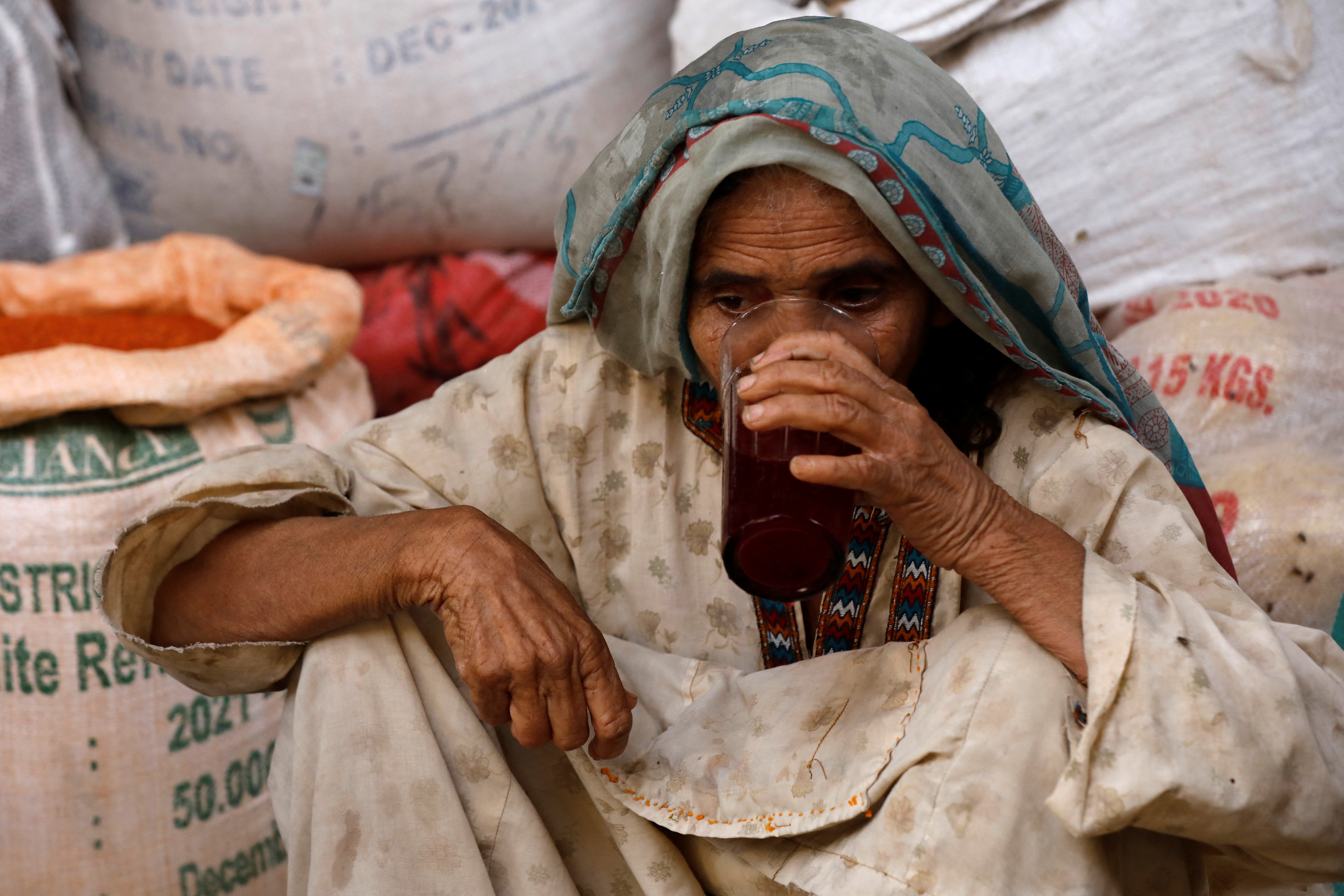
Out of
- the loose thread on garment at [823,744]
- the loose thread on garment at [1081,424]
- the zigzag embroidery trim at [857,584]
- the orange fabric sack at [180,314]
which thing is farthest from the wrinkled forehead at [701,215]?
the orange fabric sack at [180,314]

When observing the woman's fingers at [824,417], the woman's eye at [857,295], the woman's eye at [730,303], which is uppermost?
the woman's fingers at [824,417]

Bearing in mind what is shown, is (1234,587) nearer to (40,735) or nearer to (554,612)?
(554,612)

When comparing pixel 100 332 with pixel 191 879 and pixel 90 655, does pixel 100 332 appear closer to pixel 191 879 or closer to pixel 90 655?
pixel 90 655

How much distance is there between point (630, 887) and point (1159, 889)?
1.64 ft

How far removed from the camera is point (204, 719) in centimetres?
171

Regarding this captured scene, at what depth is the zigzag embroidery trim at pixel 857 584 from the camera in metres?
1.28

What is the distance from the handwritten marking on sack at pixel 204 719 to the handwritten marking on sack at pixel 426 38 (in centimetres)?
112

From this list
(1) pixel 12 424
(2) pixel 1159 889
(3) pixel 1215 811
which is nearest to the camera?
(3) pixel 1215 811

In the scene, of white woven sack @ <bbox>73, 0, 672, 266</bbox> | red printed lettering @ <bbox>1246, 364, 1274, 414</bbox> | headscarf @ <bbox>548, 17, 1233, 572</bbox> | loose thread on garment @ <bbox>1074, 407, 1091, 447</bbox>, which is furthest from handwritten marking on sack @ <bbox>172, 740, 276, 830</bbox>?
red printed lettering @ <bbox>1246, 364, 1274, 414</bbox>

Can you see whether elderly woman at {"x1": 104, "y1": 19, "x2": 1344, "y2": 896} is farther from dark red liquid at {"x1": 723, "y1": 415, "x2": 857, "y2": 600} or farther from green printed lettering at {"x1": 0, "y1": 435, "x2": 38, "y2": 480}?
green printed lettering at {"x1": 0, "y1": 435, "x2": 38, "y2": 480}

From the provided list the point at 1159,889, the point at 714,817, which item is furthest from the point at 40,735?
the point at 1159,889

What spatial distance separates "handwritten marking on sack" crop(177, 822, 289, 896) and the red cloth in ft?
2.68

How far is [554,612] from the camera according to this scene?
112 centimetres

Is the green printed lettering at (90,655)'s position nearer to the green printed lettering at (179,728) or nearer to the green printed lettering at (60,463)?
the green printed lettering at (179,728)
